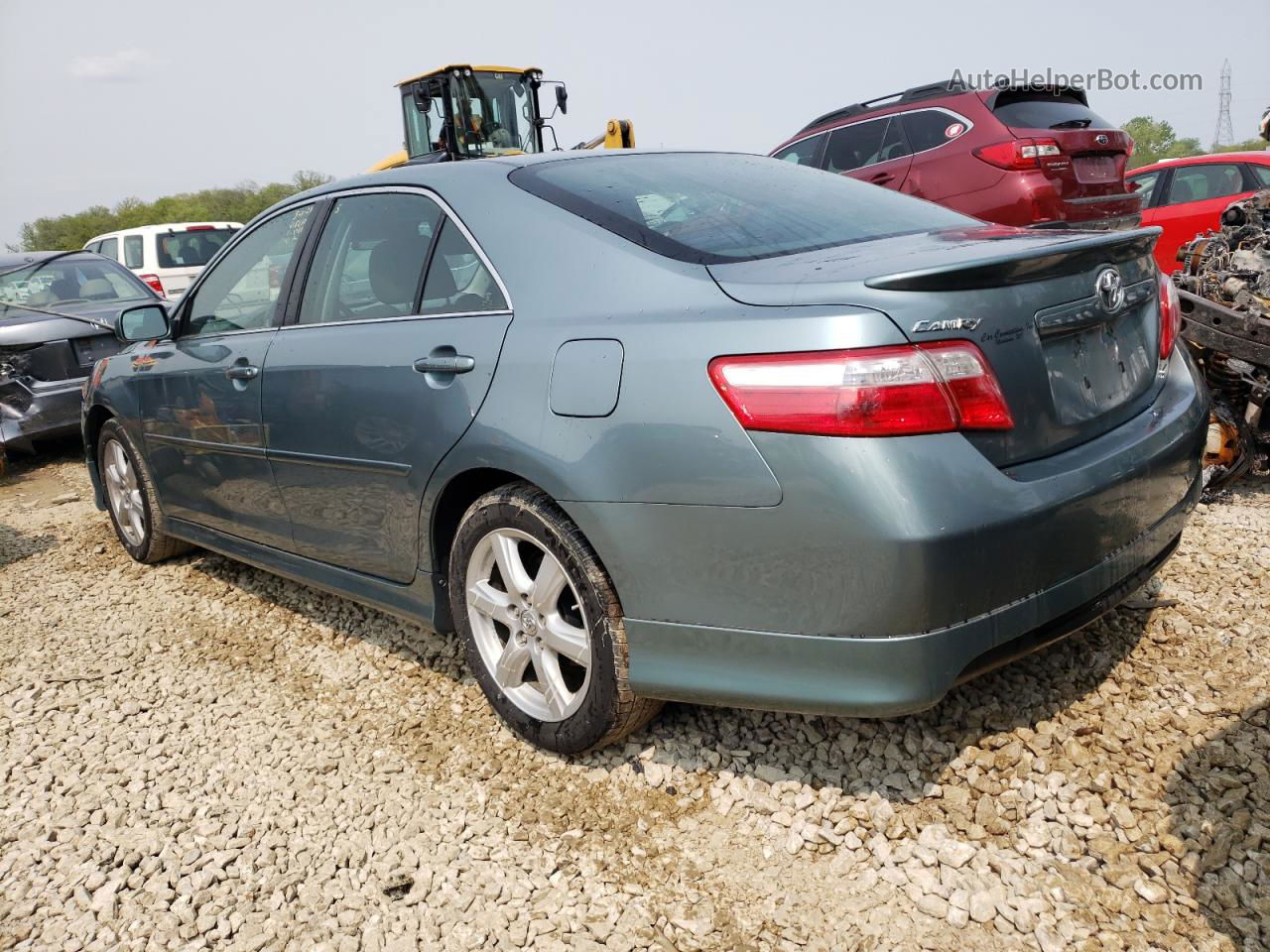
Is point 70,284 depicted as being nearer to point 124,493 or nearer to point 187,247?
point 124,493

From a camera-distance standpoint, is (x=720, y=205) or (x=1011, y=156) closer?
(x=720, y=205)

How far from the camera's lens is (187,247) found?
1311 centimetres

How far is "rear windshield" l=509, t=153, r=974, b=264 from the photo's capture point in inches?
98.2

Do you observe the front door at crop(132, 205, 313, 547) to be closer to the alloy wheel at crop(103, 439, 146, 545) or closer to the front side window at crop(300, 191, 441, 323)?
the front side window at crop(300, 191, 441, 323)

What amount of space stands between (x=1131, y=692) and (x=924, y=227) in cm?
138

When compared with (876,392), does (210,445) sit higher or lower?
lower

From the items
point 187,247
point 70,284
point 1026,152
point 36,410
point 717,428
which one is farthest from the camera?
point 187,247

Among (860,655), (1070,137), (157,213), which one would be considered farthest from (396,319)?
(157,213)

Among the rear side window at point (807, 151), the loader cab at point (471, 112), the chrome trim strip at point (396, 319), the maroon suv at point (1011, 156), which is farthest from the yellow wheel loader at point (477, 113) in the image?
the chrome trim strip at point (396, 319)

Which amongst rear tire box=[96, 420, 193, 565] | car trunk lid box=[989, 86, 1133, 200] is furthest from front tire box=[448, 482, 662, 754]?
car trunk lid box=[989, 86, 1133, 200]

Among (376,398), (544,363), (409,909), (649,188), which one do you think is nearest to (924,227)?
(649,188)

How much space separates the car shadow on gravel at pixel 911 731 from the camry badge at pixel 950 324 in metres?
1.05

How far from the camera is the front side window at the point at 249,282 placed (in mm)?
3637

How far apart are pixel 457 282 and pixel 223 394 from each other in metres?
1.37
